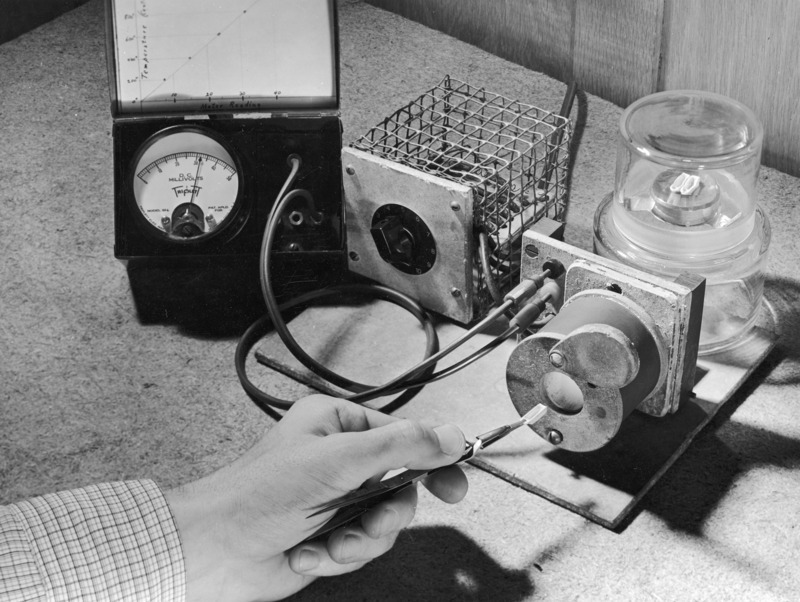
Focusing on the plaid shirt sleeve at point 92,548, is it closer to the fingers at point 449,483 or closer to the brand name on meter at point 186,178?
the fingers at point 449,483

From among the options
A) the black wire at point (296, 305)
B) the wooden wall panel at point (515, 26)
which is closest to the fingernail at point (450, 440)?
the black wire at point (296, 305)

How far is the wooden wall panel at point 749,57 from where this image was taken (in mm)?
1235

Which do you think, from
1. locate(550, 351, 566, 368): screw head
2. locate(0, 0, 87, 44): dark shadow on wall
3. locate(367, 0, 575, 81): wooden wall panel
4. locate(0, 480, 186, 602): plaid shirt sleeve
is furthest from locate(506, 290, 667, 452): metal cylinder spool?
locate(0, 0, 87, 44): dark shadow on wall

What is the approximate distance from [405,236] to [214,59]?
290mm

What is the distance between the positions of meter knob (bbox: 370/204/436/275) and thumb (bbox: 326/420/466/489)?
0.30 metres

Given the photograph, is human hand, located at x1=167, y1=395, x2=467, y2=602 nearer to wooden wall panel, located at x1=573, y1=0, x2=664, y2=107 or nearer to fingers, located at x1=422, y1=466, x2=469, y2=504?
fingers, located at x1=422, y1=466, x2=469, y2=504

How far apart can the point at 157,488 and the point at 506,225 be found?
462 millimetres

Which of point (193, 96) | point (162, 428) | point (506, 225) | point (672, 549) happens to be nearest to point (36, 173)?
point (193, 96)

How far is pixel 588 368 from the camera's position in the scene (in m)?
0.88

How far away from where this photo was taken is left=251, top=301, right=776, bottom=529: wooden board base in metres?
0.96

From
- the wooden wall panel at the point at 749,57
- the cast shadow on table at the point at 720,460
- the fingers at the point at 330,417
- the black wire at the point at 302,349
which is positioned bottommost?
the cast shadow on table at the point at 720,460

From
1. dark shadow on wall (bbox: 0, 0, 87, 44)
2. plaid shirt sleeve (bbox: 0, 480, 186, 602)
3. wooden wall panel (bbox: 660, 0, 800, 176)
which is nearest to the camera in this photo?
plaid shirt sleeve (bbox: 0, 480, 186, 602)

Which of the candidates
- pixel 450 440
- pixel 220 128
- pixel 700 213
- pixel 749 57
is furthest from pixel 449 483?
pixel 749 57

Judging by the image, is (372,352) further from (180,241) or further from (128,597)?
(128,597)
